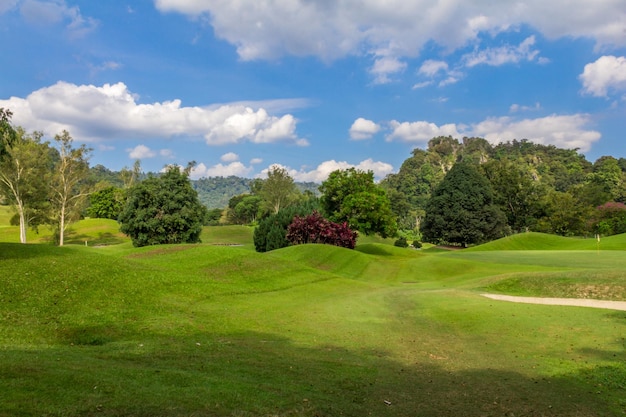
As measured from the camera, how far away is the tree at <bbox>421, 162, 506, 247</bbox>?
70438 millimetres

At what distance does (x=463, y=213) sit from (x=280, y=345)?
210 feet

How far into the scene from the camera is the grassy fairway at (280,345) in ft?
22.4

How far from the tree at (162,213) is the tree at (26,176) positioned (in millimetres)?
19935

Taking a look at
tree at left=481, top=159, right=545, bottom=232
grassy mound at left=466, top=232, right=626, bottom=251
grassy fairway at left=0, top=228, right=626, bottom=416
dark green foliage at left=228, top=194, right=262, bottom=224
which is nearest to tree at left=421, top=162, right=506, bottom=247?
grassy mound at left=466, top=232, right=626, bottom=251

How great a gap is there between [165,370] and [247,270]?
60.6 feet

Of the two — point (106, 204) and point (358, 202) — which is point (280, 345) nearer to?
point (358, 202)

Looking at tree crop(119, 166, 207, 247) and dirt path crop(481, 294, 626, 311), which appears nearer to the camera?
dirt path crop(481, 294, 626, 311)

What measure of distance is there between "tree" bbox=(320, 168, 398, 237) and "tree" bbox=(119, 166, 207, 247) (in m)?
16.9

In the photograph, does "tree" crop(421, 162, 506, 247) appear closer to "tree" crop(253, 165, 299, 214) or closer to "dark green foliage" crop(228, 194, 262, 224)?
"tree" crop(253, 165, 299, 214)

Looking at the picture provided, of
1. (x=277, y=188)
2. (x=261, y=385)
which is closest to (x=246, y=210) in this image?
(x=277, y=188)

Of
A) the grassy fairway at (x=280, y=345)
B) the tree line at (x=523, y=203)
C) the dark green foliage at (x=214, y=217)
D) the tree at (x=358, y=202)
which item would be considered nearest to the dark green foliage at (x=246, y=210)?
the dark green foliage at (x=214, y=217)

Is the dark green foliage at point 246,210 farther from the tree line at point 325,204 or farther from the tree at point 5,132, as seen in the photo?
the tree at point 5,132

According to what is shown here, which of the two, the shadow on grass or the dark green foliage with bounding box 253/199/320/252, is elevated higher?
the dark green foliage with bounding box 253/199/320/252

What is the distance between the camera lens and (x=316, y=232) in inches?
1694
